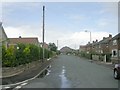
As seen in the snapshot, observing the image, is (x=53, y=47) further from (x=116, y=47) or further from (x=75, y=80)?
(x=75, y=80)

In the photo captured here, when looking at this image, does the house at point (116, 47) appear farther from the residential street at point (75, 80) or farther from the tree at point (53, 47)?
the tree at point (53, 47)

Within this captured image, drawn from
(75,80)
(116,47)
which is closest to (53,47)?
(116,47)

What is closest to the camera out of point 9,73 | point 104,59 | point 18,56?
point 9,73

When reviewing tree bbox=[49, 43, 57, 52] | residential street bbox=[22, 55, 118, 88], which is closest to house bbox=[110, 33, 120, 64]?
residential street bbox=[22, 55, 118, 88]

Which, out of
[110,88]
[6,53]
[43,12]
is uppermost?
[43,12]

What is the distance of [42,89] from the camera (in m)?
12.4

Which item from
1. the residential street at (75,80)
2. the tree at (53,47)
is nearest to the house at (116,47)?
the residential street at (75,80)

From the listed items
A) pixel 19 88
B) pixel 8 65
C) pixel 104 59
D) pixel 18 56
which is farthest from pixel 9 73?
pixel 104 59

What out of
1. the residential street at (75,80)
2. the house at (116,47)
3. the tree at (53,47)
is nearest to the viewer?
the residential street at (75,80)

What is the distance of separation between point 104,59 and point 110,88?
43029mm

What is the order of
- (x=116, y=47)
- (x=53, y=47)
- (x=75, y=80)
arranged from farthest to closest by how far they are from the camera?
1. (x=53, y=47)
2. (x=116, y=47)
3. (x=75, y=80)

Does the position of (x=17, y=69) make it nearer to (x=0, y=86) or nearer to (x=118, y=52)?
(x=0, y=86)

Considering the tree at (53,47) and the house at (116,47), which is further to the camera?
the tree at (53,47)

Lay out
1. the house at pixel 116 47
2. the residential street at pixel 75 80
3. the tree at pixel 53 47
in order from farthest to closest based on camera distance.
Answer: the tree at pixel 53 47 → the house at pixel 116 47 → the residential street at pixel 75 80
